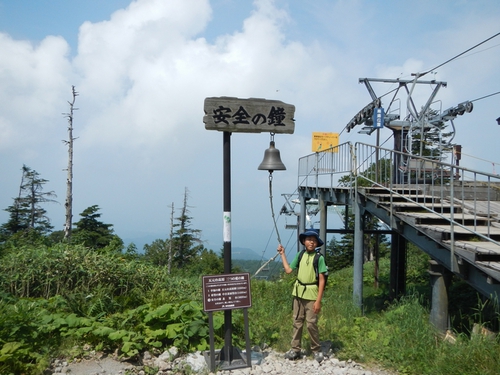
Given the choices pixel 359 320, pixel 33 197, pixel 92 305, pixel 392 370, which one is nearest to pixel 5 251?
pixel 92 305

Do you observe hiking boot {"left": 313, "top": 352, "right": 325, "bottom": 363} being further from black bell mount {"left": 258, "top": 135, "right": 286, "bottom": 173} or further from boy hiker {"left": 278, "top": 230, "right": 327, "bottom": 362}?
black bell mount {"left": 258, "top": 135, "right": 286, "bottom": 173}

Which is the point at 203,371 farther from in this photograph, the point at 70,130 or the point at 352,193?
the point at 70,130

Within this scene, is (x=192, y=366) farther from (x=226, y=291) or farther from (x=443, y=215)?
(x=443, y=215)

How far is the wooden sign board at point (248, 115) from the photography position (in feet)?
17.0

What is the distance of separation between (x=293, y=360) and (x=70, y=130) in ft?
46.4

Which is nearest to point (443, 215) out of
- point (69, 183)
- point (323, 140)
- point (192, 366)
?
point (192, 366)

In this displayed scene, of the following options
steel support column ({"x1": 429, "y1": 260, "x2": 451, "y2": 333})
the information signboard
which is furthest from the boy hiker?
steel support column ({"x1": 429, "y1": 260, "x2": 451, "y2": 333})

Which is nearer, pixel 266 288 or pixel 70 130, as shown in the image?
pixel 266 288

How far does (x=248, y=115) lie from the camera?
5250 millimetres

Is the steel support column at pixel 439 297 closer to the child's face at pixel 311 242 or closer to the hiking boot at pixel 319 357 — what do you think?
the hiking boot at pixel 319 357

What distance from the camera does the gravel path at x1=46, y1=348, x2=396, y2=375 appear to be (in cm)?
484

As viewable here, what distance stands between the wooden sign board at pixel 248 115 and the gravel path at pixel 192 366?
9.04 ft

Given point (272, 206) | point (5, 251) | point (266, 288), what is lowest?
point (266, 288)

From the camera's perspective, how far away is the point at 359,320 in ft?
22.0
